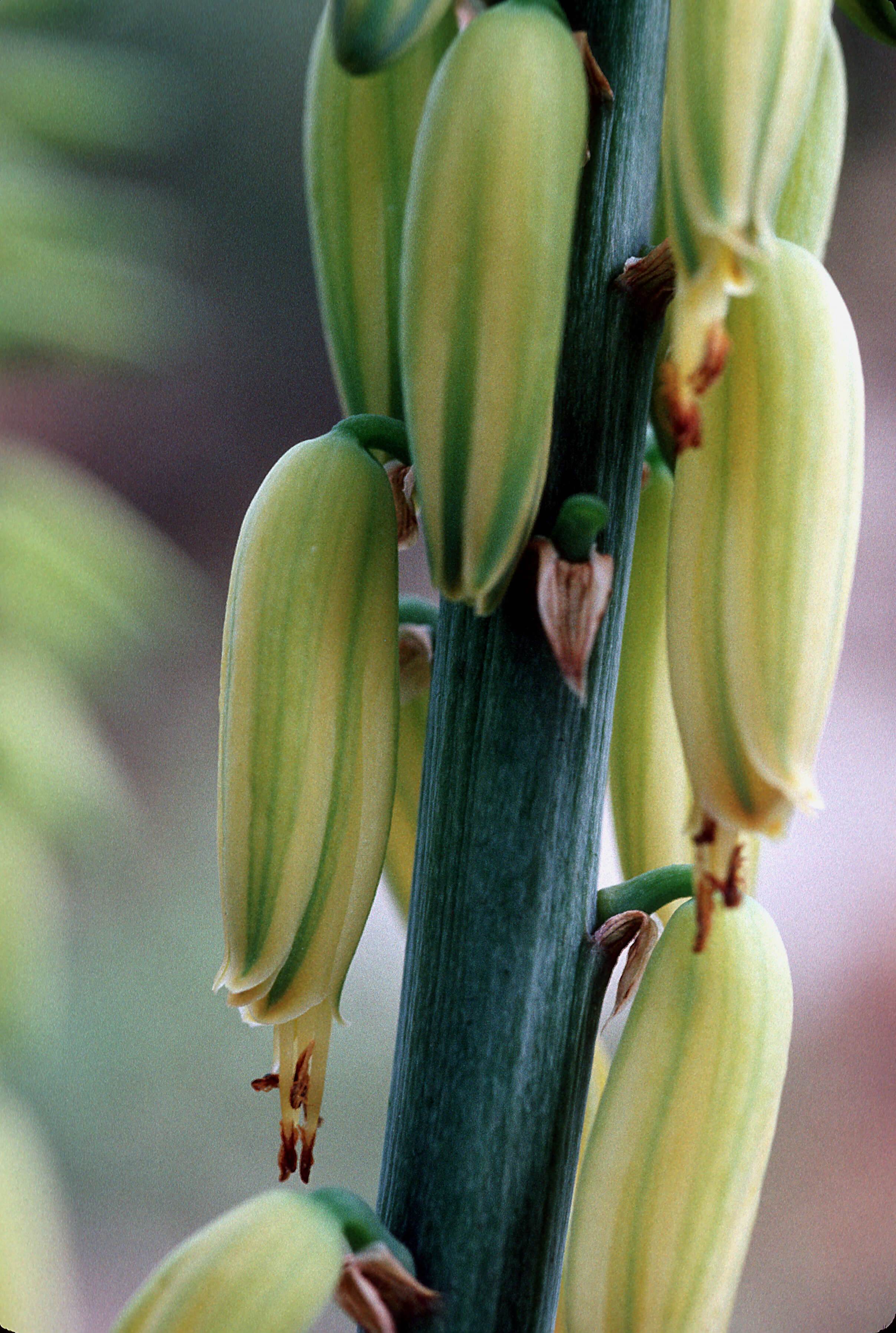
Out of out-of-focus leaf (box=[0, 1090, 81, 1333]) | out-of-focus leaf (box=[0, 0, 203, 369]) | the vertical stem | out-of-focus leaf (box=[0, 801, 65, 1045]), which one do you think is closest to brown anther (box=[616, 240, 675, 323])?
the vertical stem

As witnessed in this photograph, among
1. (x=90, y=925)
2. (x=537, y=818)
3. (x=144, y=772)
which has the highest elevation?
(x=537, y=818)

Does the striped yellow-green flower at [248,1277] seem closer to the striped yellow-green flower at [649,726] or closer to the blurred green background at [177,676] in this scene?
the striped yellow-green flower at [649,726]

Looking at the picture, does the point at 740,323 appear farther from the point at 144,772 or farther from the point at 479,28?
the point at 144,772

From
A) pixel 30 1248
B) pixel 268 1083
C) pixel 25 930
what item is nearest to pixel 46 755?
pixel 25 930

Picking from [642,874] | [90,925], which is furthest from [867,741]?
[642,874]

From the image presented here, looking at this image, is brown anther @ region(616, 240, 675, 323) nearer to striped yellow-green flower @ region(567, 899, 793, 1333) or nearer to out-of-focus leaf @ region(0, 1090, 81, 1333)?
striped yellow-green flower @ region(567, 899, 793, 1333)
